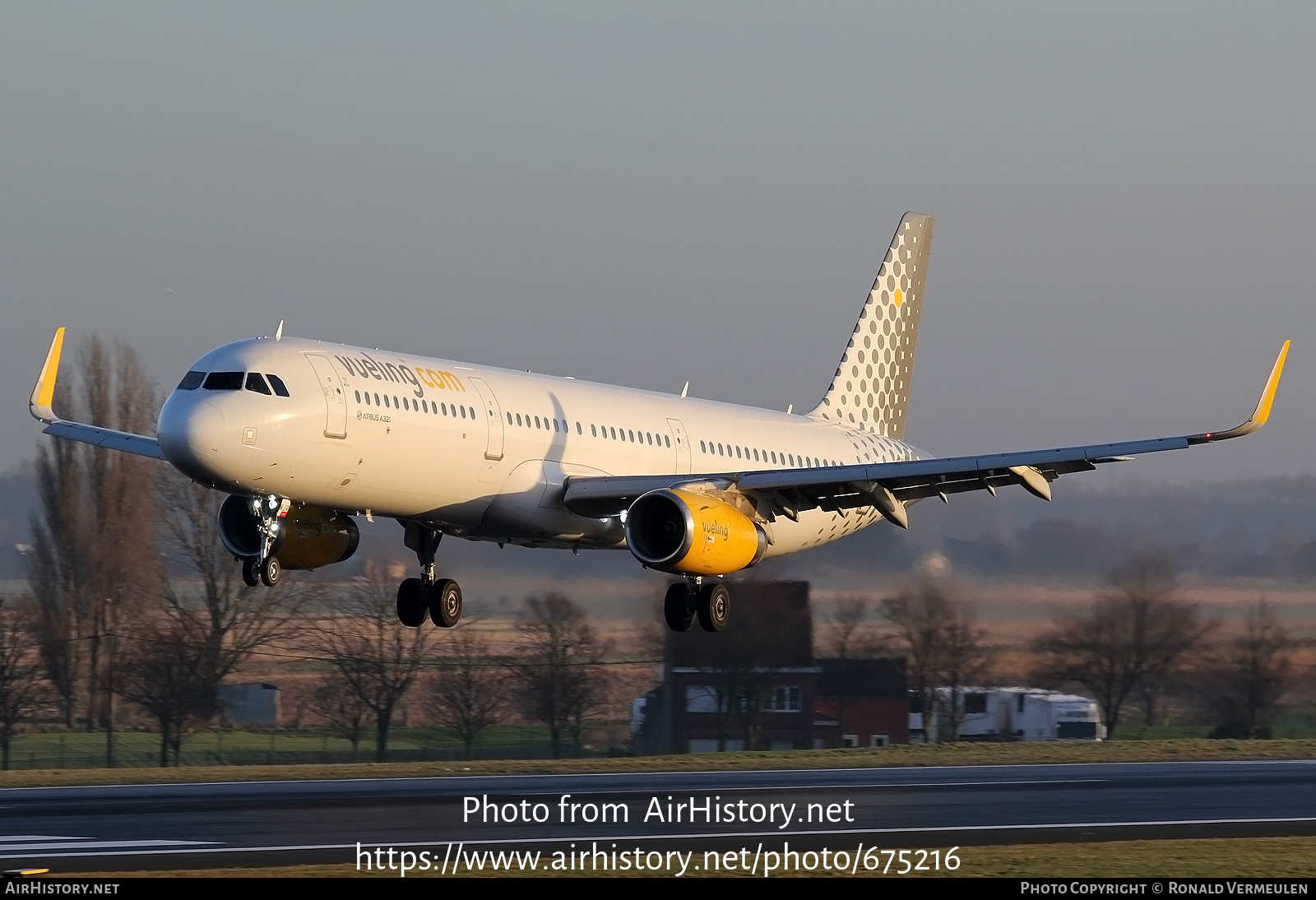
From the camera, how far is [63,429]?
3984 cm

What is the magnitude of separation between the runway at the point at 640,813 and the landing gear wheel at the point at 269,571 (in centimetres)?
448

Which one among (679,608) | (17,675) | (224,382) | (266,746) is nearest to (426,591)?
(679,608)

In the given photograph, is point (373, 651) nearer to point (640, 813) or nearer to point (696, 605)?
point (696, 605)

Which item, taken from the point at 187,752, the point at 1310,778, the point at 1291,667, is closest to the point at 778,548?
the point at 1310,778

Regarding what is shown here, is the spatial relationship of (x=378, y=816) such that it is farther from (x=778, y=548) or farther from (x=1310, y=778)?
(x=1310, y=778)

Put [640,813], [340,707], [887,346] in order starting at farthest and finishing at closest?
1. [340,707]
2. [887,346]
3. [640,813]

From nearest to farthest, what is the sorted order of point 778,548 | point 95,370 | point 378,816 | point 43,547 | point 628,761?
point 378,816, point 778,548, point 628,761, point 43,547, point 95,370

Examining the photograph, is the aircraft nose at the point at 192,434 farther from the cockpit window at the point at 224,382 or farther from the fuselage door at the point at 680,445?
the fuselage door at the point at 680,445

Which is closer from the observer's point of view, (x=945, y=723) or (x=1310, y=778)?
(x=1310, y=778)

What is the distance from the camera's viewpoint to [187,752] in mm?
66625

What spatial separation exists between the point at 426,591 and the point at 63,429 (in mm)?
8649

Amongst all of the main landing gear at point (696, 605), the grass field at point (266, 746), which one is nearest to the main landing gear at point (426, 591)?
the main landing gear at point (696, 605)

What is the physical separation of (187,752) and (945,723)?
1072 inches
